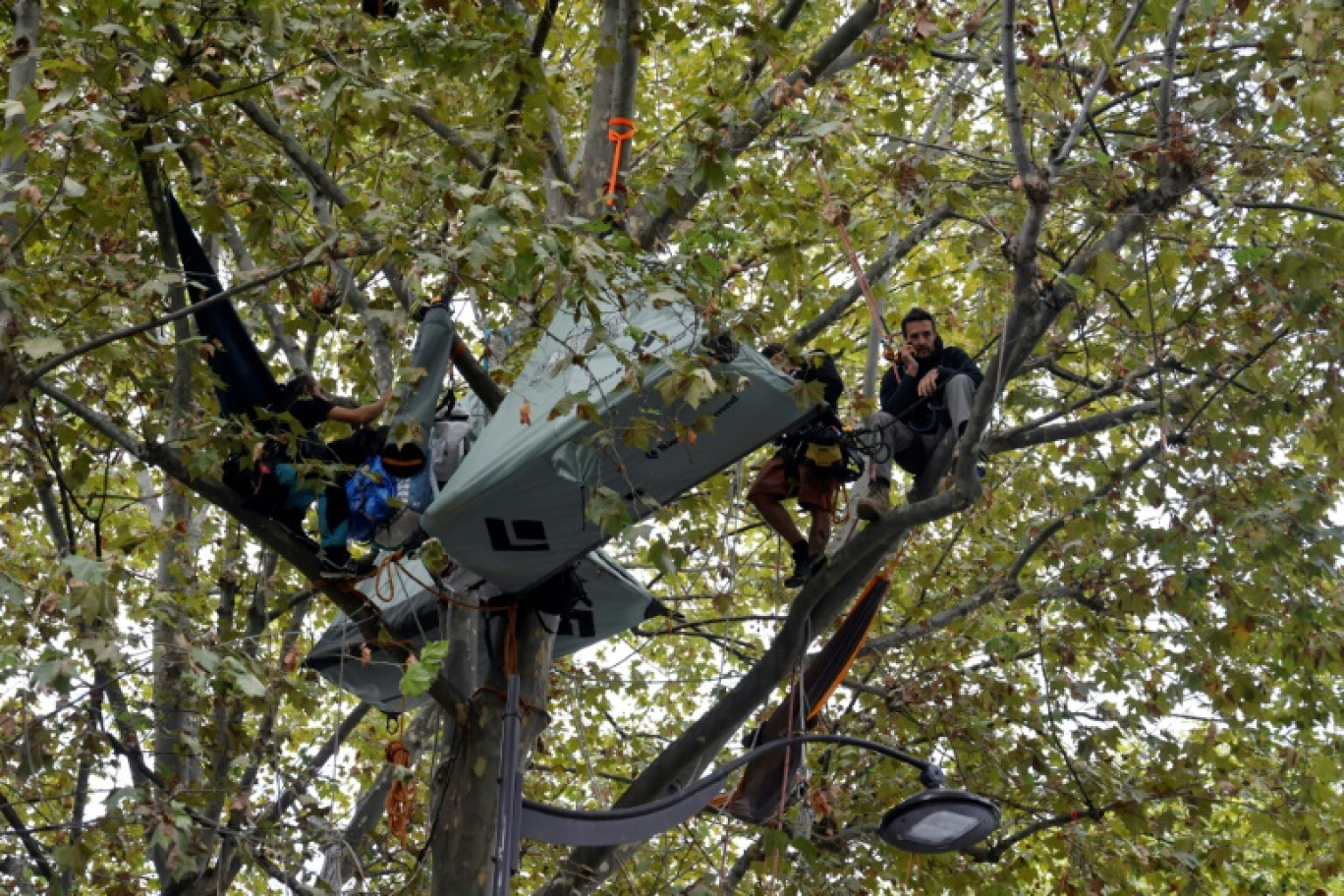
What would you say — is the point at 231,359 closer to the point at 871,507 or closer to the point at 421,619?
the point at 421,619

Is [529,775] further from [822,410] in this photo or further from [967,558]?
[822,410]

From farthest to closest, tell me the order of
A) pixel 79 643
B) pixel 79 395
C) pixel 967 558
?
pixel 967 558
pixel 79 395
pixel 79 643

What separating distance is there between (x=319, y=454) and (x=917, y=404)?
2.45 metres

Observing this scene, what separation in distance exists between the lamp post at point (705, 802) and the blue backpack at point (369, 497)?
1.22 metres

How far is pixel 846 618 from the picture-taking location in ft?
21.6

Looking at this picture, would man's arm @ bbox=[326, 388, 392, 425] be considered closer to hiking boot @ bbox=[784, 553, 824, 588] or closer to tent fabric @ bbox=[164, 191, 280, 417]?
tent fabric @ bbox=[164, 191, 280, 417]

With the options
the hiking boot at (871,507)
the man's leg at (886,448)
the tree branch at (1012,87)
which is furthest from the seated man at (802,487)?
the tree branch at (1012,87)

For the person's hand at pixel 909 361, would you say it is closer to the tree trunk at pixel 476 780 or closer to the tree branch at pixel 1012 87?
the tree branch at pixel 1012 87

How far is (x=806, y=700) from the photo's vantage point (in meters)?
6.61

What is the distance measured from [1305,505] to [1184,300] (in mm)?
1256

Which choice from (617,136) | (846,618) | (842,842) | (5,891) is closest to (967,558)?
(842,842)

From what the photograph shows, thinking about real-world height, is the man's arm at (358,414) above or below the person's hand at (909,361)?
below

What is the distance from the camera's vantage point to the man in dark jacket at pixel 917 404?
19.9ft

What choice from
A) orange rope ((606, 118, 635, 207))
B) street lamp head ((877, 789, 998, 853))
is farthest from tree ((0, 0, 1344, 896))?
street lamp head ((877, 789, 998, 853))
